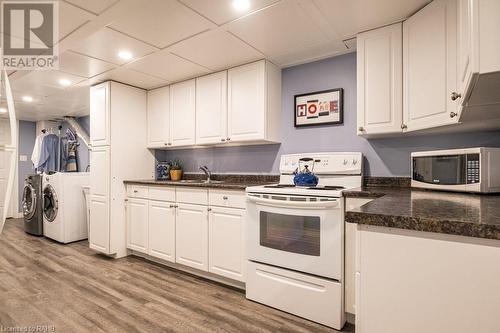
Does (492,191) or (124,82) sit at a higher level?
(124,82)

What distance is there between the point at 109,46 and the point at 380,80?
2.31m

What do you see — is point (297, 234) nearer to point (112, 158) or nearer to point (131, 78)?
point (112, 158)

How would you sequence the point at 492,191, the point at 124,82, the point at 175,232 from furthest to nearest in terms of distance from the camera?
the point at 124,82, the point at 175,232, the point at 492,191

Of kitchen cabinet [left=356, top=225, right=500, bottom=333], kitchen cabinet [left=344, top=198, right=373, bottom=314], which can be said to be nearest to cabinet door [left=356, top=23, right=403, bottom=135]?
kitchen cabinet [left=344, top=198, right=373, bottom=314]

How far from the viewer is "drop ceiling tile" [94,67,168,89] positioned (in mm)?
2981

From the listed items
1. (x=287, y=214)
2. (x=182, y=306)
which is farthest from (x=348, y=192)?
(x=182, y=306)

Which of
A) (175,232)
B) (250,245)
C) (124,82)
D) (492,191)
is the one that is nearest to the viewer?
(492,191)

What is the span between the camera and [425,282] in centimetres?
82

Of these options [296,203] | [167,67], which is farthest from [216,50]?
[296,203]

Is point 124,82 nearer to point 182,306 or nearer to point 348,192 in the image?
point 182,306

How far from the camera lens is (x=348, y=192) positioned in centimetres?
182

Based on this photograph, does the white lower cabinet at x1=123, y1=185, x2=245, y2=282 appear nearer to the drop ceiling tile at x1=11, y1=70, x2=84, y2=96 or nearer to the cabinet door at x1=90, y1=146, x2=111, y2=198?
the cabinet door at x1=90, y1=146, x2=111, y2=198

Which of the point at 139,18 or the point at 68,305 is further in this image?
the point at 68,305

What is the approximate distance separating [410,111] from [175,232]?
245 centimetres
